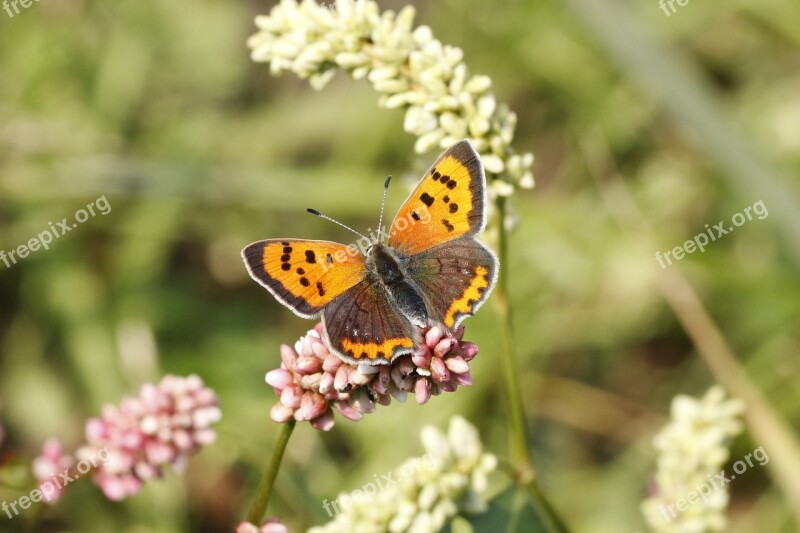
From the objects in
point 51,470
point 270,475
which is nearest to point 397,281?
point 270,475

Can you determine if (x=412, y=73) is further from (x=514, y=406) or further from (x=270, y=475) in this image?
(x=270, y=475)

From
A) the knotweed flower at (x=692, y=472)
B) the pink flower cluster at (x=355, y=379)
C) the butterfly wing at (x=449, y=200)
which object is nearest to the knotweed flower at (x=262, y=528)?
the pink flower cluster at (x=355, y=379)

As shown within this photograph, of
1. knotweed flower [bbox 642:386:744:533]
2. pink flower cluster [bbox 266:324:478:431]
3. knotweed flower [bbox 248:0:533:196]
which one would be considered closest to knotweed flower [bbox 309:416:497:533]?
pink flower cluster [bbox 266:324:478:431]

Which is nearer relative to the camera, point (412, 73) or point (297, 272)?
point (297, 272)

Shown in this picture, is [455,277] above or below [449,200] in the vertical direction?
below

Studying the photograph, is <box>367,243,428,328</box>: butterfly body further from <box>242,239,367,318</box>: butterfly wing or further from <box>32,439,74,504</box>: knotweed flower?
<box>32,439,74,504</box>: knotweed flower

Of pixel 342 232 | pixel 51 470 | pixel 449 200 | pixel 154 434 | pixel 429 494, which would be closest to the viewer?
pixel 429 494

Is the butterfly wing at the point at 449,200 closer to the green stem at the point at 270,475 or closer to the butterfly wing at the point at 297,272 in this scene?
the butterfly wing at the point at 297,272
